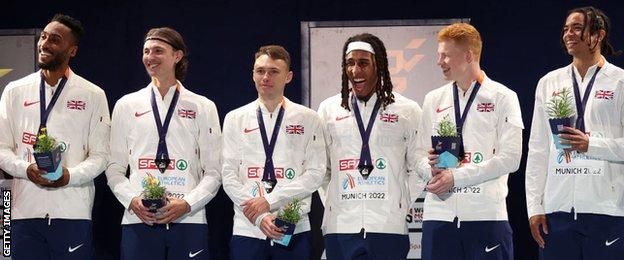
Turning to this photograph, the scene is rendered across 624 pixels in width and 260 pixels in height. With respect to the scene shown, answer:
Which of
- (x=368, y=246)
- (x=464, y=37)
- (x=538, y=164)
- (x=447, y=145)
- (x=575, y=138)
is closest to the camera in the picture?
(x=575, y=138)

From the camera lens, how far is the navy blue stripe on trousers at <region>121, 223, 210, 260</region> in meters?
6.09

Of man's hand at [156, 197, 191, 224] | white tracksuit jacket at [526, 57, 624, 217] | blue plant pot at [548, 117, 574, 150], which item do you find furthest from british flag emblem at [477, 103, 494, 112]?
man's hand at [156, 197, 191, 224]

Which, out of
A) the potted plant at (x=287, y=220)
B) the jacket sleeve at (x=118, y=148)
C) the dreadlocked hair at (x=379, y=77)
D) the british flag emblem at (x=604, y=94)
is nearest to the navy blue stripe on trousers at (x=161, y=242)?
the jacket sleeve at (x=118, y=148)

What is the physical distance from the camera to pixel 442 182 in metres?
5.75

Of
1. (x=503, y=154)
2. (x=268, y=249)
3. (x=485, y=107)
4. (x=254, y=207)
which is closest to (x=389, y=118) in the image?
(x=485, y=107)

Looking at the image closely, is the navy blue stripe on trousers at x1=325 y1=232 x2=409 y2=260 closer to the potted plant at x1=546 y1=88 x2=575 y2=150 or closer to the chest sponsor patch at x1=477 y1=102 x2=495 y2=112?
the chest sponsor patch at x1=477 y1=102 x2=495 y2=112

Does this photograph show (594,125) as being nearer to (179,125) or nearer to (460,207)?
(460,207)

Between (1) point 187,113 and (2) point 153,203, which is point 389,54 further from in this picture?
(2) point 153,203

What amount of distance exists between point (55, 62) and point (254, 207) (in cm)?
170

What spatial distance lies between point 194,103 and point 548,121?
2350mm

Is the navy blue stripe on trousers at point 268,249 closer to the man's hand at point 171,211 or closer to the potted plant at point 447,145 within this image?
the man's hand at point 171,211

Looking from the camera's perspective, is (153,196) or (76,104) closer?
(153,196)

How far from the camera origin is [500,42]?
7.74 m

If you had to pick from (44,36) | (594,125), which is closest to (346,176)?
(594,125)
